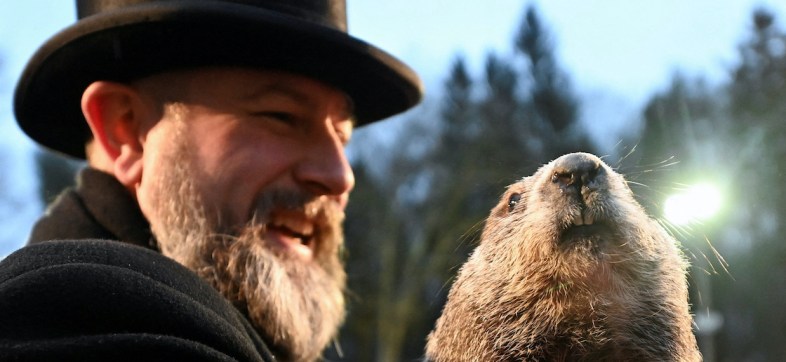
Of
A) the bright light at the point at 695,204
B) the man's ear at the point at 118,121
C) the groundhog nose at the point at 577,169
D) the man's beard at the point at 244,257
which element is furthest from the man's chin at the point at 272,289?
the bright light at the point at 695,204

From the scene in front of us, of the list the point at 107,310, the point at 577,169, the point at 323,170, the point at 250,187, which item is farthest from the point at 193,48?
the point at 577,169

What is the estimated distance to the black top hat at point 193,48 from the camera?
268cm

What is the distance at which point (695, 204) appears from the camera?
1016 mm

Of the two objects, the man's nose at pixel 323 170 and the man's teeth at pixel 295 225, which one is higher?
the man's nose at pixel 323 170

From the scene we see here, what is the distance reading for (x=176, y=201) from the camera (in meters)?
2.76

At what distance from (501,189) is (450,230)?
190 millimetres

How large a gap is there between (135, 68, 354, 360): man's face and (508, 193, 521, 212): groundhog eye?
4.62 feet

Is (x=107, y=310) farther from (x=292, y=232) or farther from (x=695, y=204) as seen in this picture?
(x=695, y=204)

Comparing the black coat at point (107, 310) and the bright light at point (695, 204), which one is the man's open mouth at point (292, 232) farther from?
the bright light at point (695, 204)

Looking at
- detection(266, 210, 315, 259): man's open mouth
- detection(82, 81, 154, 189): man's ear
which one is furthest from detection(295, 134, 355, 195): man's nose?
detection(82, 81, 154, 189): man's ear

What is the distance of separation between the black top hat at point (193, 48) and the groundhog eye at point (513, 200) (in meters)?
1.59

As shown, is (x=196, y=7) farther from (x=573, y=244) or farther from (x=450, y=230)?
(x=573, y=244)

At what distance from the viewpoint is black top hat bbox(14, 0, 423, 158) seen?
2.68 metres

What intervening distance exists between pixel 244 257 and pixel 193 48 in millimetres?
838
